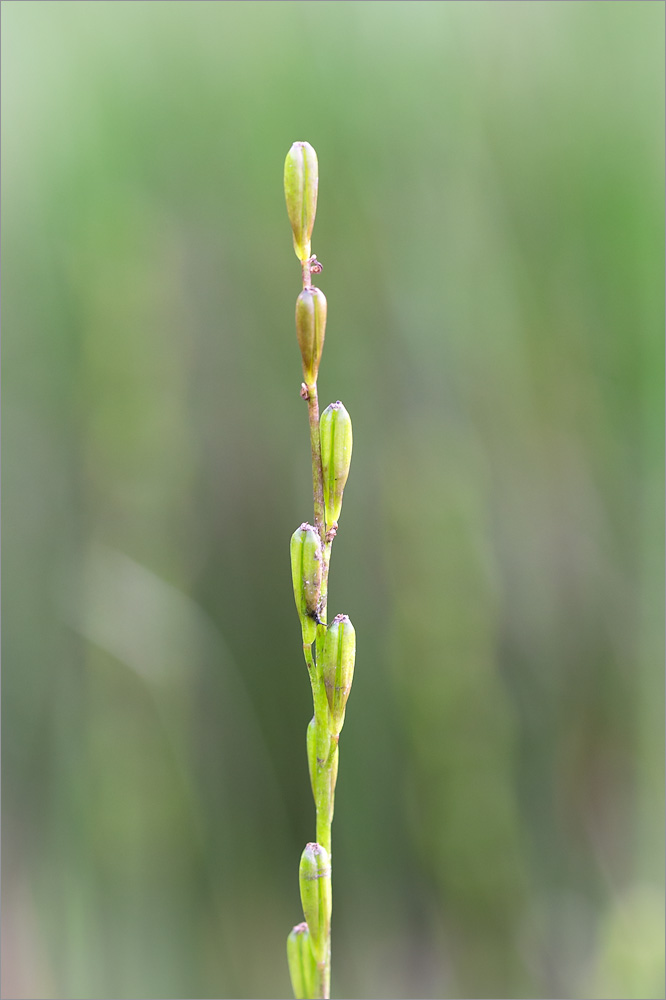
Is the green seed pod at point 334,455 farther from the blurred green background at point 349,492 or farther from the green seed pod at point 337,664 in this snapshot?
the blurred green background at point 349,492

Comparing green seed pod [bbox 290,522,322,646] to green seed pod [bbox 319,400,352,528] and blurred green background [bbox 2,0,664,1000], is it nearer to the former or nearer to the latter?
Answer: green seed pod [bbox 319,400,352,528]

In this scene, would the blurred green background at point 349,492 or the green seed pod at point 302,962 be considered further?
the blurred green background at point 349,492

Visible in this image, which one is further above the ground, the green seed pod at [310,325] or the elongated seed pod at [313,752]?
the green seed pod at [310,325]

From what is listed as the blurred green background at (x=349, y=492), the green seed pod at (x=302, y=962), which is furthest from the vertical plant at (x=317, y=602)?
the blurred green background at (x=349, y=492)

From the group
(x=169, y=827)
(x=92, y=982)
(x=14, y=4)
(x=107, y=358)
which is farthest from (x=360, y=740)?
(x=14, y=4)

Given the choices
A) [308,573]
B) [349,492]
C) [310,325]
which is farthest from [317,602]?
[349,492]

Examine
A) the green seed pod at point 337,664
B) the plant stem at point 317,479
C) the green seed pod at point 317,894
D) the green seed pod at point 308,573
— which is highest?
the plant stem at point 317,479

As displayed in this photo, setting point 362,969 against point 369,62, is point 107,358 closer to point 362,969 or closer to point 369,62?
point 369,62
